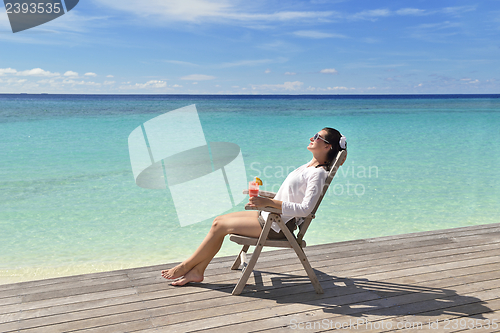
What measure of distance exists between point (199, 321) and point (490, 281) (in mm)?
2157

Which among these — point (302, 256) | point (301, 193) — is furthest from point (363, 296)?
point (301, 193)

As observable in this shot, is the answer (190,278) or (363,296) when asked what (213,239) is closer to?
(190,278)

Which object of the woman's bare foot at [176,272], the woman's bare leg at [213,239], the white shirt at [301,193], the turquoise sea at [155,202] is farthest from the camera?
the turquoise sea at [155,202]

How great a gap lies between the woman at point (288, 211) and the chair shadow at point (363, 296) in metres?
0.18

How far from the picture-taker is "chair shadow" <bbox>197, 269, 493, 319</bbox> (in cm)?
252

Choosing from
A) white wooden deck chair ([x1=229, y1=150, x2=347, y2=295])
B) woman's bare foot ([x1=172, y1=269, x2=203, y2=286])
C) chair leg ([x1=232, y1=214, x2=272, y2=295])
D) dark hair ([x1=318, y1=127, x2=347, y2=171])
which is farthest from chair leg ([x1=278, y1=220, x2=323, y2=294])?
woman's bare foot ([x1=172, y1=269, x2=203, y2=286])

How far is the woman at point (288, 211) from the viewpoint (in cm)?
270

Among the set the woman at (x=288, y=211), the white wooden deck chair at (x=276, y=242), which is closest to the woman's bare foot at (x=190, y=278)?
the woman at (x=288, y=211)

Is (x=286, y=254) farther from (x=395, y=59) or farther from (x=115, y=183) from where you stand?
(x=395, y=59)

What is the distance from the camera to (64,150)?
14766 millimetres

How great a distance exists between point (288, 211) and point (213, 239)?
599mm

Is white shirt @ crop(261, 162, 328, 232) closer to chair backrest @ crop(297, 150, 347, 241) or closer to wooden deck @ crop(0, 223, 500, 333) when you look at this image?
chair backrest @ crop(297, 150, 347, 241)

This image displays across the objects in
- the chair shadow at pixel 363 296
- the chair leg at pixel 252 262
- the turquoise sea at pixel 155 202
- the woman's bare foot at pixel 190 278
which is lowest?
the turquoise sea at pixel 155 202

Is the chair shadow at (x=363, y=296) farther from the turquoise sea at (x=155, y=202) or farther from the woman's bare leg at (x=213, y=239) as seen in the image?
the turquoise sea at (x=155, y=202)
